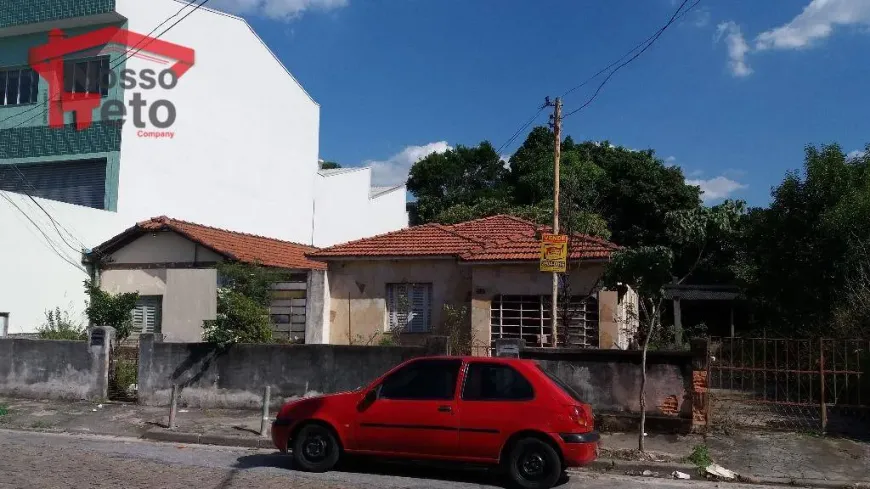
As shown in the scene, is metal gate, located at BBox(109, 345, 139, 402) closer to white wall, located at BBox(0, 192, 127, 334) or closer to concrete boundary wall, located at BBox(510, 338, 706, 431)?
white wall, located at BBox(0, 192, 127, 334)

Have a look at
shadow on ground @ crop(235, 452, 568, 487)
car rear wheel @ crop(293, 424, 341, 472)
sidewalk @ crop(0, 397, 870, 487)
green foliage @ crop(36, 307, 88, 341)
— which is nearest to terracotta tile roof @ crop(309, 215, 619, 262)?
sidewalk @ crop(0, 397, 870, 487)

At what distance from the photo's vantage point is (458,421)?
8.15m

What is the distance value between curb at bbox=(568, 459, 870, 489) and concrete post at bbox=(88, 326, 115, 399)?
984cm

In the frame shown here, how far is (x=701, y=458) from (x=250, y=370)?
27.2ft

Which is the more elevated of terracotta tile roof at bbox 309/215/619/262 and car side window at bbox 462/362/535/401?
terracotta tile roof at bbox 309/215/619/262

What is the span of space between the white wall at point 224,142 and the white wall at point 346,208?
0.96 metres

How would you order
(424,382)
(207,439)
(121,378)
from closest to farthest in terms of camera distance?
(424,382) < (207,439) < (121,378)

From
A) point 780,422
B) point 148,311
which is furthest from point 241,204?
point 780,422

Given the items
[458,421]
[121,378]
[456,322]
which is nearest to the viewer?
[458,421]

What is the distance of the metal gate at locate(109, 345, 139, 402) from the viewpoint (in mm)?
14461

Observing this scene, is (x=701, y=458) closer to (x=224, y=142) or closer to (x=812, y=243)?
(x=812, y=243)

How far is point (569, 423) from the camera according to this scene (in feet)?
25.7

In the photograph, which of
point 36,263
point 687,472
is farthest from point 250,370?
point 36,263

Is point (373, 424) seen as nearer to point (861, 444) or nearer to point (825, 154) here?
point (861, 444)
